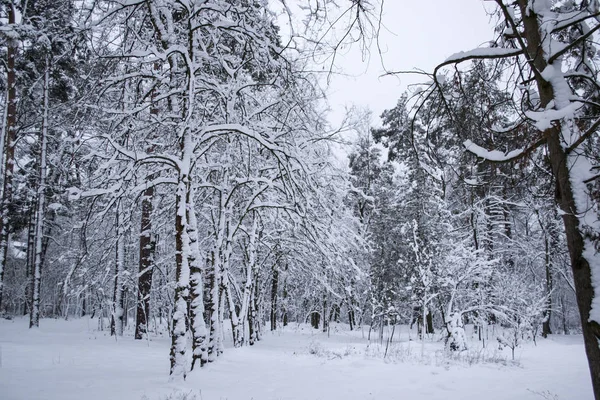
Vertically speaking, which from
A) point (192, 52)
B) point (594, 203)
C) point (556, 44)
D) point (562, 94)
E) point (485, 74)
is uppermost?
point (192, 52)

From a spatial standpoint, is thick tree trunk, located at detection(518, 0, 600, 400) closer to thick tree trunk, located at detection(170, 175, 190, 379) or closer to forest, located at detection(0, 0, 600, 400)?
forest, located at detection(0, 0, 600, 400)

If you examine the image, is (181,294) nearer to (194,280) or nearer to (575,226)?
(194,280)

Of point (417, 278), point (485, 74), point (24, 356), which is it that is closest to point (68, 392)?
point (24, 356)

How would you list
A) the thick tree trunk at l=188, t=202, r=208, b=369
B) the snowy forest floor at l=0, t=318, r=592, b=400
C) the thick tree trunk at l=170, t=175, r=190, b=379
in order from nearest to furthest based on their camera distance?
the snowy forest floor at l=0, t=318, r=592, b=400 → the thick tree trunk at l=170, t=175, r=190, b=379 → the thick tree trunk at l=188, t=202, r=208, b=369

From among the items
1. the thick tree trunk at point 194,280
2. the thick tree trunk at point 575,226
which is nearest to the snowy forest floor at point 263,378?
the thick tree trunk at point 194,280

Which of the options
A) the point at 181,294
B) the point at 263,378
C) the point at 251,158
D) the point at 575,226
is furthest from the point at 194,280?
the point at 575,226

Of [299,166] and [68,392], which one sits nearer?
[68,392]

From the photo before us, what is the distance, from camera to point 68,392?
430 cm

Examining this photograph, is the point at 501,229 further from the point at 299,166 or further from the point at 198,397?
the point at 198,397

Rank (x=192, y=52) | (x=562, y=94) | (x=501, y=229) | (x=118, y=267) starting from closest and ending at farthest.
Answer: (x=562, y=94) < (x=192, y=52) < (x=118, y=267) < (x=501, y=229)

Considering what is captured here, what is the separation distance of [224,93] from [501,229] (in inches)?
810

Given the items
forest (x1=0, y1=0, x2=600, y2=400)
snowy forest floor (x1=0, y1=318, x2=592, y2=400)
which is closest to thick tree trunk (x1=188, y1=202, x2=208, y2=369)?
forest (x1=0, y1=0, x2=600, y2=400)

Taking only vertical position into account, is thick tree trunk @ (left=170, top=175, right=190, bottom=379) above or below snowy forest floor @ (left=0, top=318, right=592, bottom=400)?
above

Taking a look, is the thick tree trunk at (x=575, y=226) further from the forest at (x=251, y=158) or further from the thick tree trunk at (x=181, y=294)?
the thick tree trunk at (x=181, y=294)
